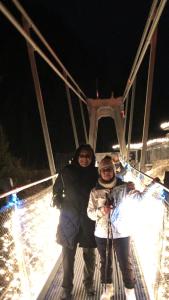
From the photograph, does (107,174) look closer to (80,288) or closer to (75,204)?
(75,204)

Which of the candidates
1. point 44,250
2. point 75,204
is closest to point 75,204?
point 75,204

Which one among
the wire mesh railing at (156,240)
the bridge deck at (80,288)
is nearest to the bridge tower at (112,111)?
the bridge deck at (80,288)

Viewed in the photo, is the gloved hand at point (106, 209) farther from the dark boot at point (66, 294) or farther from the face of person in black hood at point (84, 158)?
the dark boot at point (66, 294)

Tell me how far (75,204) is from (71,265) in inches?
17.1

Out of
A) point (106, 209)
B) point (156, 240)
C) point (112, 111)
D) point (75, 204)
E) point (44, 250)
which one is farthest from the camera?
point (112, 111)

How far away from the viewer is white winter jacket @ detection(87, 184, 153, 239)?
2.69m

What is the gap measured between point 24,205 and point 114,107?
7474 millimetres

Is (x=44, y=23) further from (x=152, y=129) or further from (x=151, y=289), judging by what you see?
(x=151, y=289)

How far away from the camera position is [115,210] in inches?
106

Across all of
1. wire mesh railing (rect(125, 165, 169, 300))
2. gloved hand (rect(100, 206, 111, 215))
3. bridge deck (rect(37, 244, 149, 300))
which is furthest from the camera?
bridge deck (rect(37, 244, 149, 300))

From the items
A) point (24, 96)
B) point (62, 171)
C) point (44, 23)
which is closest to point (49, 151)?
point (62, 171)

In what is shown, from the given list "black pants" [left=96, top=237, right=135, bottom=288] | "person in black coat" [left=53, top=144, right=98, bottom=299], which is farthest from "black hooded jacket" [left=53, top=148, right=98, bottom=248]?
"black pants" [left=96, top=237, right=135, bottom=288]

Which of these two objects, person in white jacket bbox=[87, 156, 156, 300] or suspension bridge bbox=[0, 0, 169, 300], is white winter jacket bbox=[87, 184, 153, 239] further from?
suspension bridge bbox=[0, 0, 169, 300]

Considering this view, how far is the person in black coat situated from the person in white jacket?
0.63ft
